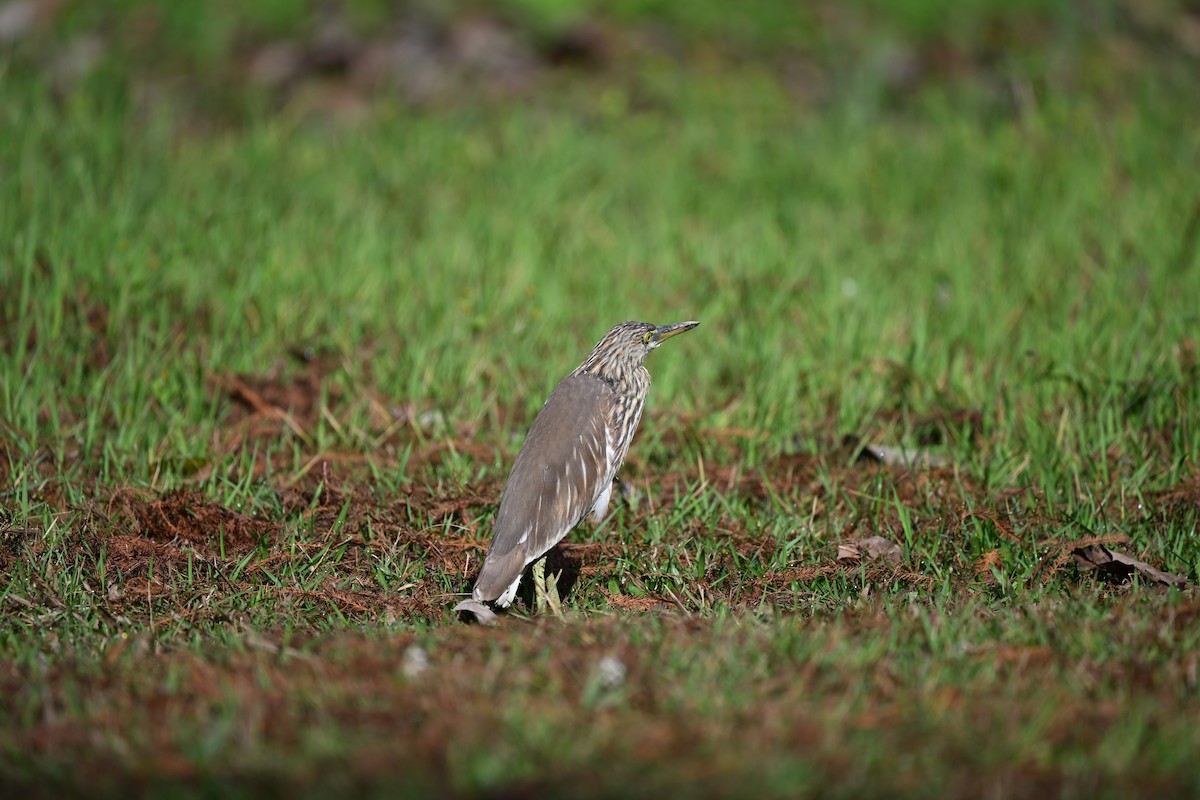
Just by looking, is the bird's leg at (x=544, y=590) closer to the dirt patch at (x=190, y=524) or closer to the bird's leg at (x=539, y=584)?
the bird's leg at (x=539, y=584)

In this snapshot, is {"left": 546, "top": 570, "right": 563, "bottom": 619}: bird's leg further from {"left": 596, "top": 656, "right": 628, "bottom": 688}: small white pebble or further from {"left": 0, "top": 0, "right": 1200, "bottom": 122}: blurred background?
{"left": 0, "top": 0, "right": 1200, "bottom": 122}: blurred background

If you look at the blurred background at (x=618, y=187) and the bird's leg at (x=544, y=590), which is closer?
the bird's leg at (x=544, y=590)

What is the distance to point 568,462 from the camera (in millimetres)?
4402

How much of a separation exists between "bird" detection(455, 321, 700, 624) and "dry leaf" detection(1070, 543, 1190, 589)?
5.44ft

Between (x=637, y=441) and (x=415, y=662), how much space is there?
95.3 inches

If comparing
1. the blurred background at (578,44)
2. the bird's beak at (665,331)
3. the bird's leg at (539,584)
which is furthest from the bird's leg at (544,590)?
the blurred background at (578,44)

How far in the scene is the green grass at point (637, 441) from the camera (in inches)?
118

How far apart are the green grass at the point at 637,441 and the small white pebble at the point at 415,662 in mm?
16

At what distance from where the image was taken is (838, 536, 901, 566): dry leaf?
15.2 feet

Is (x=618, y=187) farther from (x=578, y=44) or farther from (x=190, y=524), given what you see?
(x=190, y=524)

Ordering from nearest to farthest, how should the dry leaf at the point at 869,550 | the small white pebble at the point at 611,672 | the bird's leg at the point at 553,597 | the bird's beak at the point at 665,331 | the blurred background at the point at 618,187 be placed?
1. the small white pebble at the point at 611,672
2. the bird's leg at the point at 553,597
3. the dry leaf at the point at 869,550
4. the bird's beak at the point at 665,331
5. the blurred background at the point at 618,187

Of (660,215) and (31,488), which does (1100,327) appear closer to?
(660,215)

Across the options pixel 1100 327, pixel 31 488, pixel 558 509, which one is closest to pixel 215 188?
pixel 31 488

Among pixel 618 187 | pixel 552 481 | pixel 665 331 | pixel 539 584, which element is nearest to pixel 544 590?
pixel 539 584
